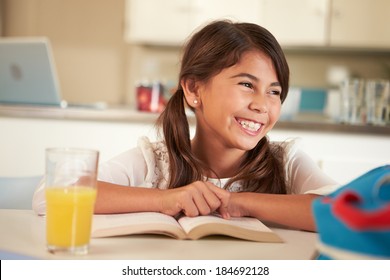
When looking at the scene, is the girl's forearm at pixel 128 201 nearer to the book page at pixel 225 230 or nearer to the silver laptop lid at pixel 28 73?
the book page at pixel 225 230

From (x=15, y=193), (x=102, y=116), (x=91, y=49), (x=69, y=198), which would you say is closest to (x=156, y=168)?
(x=15, y=193)

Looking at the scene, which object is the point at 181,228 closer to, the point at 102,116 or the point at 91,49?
the point at 102,116

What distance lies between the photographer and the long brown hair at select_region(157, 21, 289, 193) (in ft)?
4.39

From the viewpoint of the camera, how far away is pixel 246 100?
1290 millimetres

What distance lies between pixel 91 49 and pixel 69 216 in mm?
3455

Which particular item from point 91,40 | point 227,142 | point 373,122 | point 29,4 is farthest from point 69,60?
point 227,142

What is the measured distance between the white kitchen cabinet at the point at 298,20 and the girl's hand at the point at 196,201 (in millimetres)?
2733

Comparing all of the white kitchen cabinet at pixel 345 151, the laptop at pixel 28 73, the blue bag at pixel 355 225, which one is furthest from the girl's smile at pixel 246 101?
the laptop at pixel 28 73

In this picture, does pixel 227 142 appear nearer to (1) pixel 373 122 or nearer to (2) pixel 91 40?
(1) pixel 373 122

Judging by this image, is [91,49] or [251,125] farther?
[91,49]

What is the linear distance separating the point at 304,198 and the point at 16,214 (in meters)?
0.49

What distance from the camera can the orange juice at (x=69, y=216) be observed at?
0.74 m

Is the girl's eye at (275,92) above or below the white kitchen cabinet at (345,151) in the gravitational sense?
above
